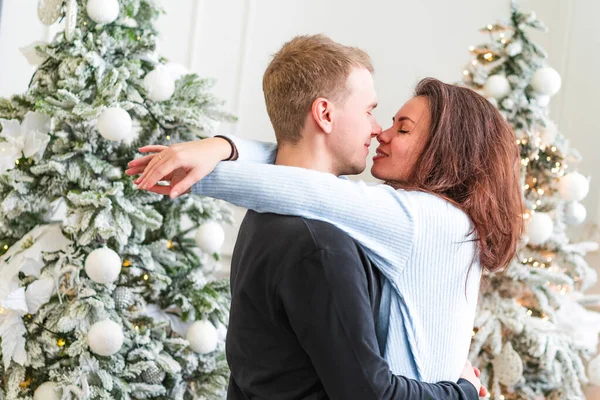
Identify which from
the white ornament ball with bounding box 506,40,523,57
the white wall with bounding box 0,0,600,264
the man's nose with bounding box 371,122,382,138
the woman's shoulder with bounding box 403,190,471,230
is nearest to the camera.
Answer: the woman's shoulder with bounding box 403,190,471,230

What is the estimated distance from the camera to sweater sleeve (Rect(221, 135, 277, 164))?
1.63 m

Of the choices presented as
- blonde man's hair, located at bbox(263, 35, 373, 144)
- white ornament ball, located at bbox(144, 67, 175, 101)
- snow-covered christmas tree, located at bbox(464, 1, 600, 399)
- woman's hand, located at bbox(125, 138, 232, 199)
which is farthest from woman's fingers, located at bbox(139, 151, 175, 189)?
snow-covered christmas tree, located at bbox(464, 1, 600, 399)

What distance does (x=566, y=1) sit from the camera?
4.23 m

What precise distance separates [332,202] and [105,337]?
52.7 inches

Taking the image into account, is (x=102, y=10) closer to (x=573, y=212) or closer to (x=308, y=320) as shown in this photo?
(x=308, y=320)

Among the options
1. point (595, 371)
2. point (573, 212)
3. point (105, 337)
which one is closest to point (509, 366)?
point (595, 371)

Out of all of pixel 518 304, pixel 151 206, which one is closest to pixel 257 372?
pixel 151 206

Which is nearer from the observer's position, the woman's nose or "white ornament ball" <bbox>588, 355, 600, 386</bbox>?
the woman's nose

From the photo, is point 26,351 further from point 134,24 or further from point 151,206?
point 134,24

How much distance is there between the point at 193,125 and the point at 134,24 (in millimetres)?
418

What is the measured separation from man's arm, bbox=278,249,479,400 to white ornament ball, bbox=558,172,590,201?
2.10 meters

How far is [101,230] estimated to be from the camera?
2521mm

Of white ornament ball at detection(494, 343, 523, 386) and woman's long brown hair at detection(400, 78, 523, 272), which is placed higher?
woman's long brown hair at detection(400, 78, 523, 272)

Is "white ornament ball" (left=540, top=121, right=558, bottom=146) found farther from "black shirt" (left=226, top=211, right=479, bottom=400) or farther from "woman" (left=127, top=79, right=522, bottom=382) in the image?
"black shirt" (left=226, top=211, right=479, bottom=400)
